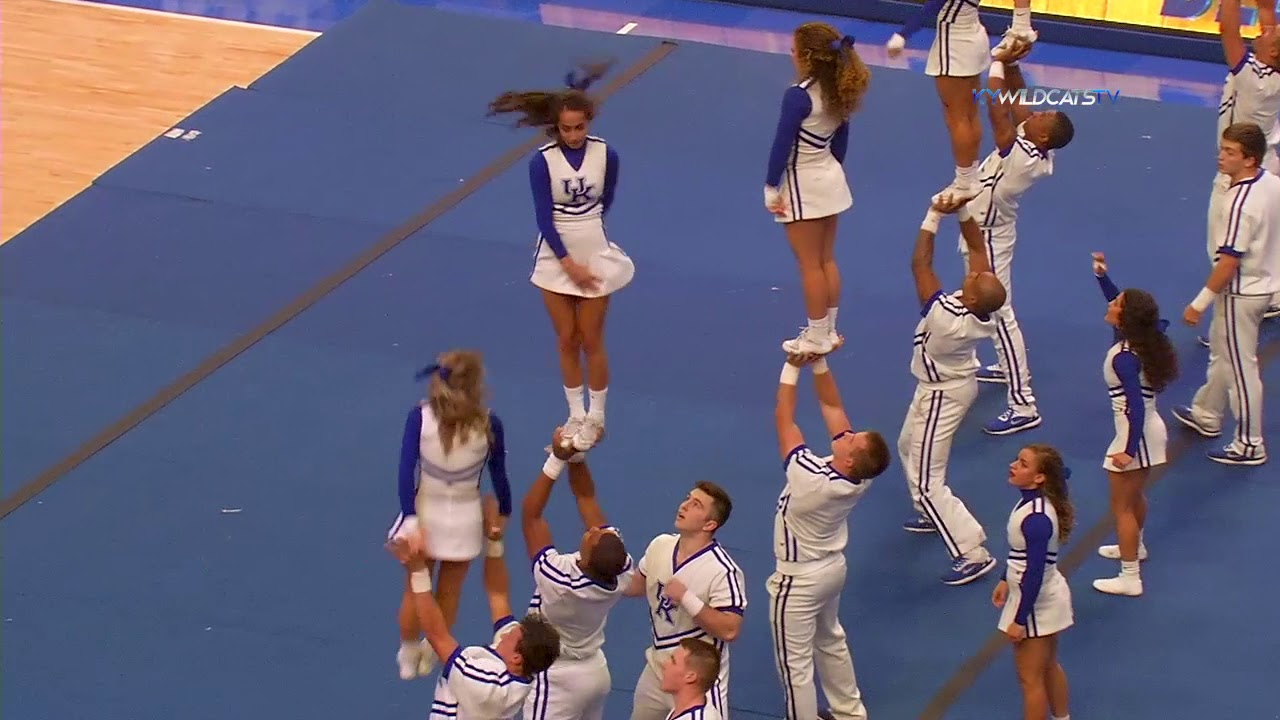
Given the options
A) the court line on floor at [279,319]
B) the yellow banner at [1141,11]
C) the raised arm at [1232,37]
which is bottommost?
the court line on floor at [279,319]

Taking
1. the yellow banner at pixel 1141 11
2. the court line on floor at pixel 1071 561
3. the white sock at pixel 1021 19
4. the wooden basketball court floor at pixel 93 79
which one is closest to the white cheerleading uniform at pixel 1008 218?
the white sock at pixel 1021 19

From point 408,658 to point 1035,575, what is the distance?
2.28 meters

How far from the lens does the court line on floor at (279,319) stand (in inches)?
320

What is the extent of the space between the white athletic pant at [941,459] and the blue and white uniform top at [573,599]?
180 cm

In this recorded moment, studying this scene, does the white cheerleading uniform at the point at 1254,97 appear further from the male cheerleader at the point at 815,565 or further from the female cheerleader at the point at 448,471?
the female cheerleader at the point at 448,471

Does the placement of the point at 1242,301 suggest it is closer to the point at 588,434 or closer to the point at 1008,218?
the point at 1008,218

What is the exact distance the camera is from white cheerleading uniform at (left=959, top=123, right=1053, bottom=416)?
811 centimetres

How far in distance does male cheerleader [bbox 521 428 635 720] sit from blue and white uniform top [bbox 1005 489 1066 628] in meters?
1.38

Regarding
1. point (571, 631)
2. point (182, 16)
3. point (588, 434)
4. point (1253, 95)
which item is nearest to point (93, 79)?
point (182, 16)

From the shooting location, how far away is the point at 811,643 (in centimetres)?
648

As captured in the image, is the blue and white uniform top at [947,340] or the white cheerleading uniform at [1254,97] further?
the white cheerleading uniform at [1254,97]

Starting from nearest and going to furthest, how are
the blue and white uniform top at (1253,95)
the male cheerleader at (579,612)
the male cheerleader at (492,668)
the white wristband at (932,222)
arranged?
the male cheerleader at (492,668) < the male cheerleader at (579,612) < the white wristband at (932,222) < the blue and white uniform top at (1253,95)

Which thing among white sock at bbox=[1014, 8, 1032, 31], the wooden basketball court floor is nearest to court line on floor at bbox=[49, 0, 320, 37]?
the wooden basketball court floor

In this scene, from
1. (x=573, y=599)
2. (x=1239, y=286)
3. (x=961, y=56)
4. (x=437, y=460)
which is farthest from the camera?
(x=961, y=56)
